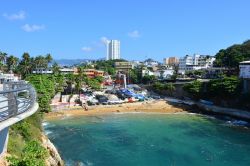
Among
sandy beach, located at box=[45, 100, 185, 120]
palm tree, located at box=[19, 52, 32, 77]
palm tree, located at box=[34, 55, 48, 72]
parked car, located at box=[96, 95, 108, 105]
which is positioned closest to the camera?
sandy beach, located at box=[45, 100, 185, 120]

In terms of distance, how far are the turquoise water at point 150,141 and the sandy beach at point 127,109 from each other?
6.62 metres

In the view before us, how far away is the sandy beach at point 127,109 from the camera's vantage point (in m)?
74.6

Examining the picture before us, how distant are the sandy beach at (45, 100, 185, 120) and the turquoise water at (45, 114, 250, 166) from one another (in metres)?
6.62

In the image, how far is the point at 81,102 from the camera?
3263 inches

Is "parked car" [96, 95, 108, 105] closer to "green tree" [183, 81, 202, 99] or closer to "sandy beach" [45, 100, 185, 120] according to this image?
"sandy beach" [45, 100, 185, 120]

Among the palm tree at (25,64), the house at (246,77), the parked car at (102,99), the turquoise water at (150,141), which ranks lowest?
the turquoise water at (150,141)

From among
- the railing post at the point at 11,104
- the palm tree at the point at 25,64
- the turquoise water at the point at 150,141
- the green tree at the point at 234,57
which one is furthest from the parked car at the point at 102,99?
the railing post at the point at 11,104

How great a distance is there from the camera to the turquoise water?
3747 centimetres

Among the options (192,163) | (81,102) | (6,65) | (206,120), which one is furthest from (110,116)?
(6,65)

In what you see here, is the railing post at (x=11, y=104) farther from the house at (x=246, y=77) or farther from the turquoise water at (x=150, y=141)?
the house at (x=246, y=77)

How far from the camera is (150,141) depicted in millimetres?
46844

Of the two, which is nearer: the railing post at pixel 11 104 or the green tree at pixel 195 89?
the railing post at pixel 11 104

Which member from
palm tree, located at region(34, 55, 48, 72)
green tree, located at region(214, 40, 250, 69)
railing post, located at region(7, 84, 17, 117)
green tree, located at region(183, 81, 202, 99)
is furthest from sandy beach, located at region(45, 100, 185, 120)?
railing post, located at region(7, 84, 17, 117)

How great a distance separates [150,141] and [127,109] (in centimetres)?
3320
